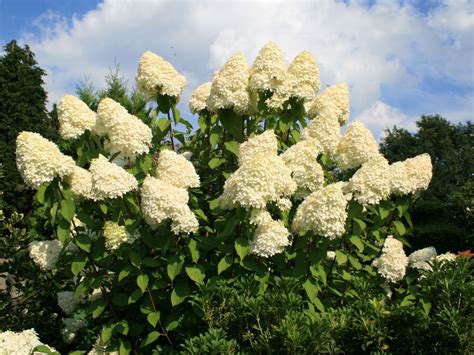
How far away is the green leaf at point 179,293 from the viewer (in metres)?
4.21

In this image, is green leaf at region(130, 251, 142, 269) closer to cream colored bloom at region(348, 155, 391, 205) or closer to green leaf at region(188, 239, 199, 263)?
green leaf at region(188, 239, 199, 263)

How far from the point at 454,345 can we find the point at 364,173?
5.51 ft

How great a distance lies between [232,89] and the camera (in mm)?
5168

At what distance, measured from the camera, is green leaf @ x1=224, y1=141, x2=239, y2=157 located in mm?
5109

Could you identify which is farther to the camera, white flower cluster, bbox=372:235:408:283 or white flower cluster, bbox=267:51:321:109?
white flower cluster, bbox=267:51:321:109

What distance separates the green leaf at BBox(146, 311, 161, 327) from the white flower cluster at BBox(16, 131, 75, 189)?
4.37 ft

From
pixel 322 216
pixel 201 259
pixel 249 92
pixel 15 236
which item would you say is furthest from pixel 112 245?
pixel 15 236

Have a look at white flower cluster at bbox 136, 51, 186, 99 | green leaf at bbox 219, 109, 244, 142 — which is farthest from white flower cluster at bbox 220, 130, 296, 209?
white flower cluster at bbox 136, 51, 186, 99

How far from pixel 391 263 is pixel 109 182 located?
106 inches

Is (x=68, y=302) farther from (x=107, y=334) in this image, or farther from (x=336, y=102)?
(x=336, y=102)

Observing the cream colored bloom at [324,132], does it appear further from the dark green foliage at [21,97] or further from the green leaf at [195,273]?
the dark green foliage at [21,97]

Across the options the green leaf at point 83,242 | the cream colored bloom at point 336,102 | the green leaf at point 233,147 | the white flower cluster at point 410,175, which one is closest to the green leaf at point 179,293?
the green leaf at point 83,242

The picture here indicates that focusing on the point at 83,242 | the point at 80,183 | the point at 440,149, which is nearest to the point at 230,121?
the point at 80,183

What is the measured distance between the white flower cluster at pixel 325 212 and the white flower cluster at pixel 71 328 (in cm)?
284
